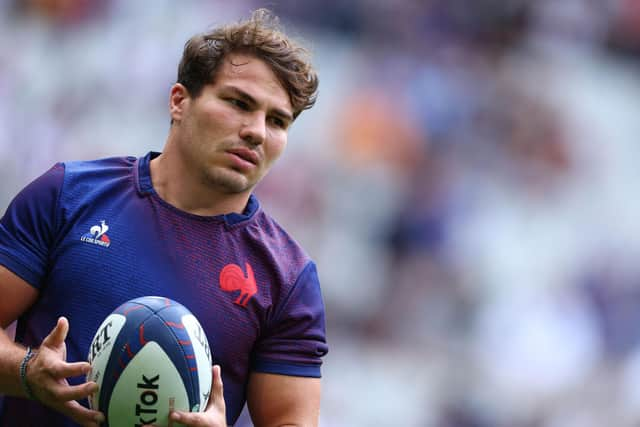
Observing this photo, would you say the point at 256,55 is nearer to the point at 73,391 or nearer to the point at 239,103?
the point at 239,103

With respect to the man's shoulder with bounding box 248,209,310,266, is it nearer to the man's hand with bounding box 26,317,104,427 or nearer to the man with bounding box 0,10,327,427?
the man with bounding box 0,10,327,427

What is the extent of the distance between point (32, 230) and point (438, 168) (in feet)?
27.0

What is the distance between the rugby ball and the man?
1.05 ft

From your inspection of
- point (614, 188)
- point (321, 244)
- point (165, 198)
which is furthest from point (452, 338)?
point (165, 198)

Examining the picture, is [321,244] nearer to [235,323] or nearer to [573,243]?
[573,243]

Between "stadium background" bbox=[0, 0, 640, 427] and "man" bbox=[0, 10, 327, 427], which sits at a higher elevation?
"stadium background" bbox=[0, 0, 640, 427]

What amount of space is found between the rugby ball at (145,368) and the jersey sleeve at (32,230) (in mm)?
451

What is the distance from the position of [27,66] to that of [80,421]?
9.46m

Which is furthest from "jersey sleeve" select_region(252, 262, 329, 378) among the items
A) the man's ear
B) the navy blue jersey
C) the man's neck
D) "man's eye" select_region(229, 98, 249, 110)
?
the man's ear

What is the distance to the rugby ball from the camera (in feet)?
10.9

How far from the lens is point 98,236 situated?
381 centimetres

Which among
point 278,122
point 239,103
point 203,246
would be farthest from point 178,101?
point 203,246

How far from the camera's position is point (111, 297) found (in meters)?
3.73

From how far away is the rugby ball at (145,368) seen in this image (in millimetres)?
3320
